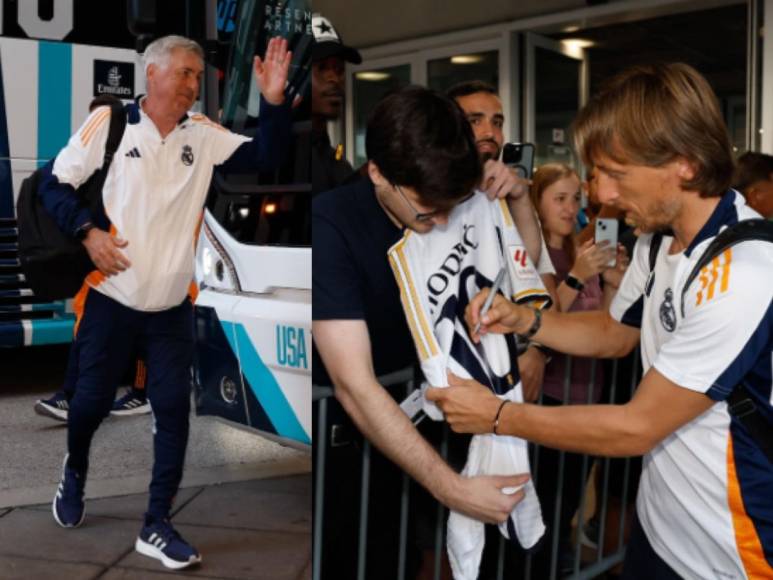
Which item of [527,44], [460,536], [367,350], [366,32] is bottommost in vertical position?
[460,536]

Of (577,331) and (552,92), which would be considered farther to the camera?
(552,92)

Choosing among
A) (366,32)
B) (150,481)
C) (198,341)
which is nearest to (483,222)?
(366,32)

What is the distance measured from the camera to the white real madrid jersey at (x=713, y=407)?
1.32 metres

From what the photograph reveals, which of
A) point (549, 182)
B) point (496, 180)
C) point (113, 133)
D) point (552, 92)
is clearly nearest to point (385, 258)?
point (496, 180)

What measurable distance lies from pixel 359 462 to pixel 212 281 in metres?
0.46

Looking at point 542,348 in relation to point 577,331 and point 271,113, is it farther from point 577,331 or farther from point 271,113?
point 271,113

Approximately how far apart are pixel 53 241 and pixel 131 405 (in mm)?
260

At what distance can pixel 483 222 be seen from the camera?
4.77ft

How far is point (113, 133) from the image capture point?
3.99 feet

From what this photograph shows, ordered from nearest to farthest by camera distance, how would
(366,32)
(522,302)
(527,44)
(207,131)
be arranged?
(207,131) → (366,32) → (522,302) → (527,44)

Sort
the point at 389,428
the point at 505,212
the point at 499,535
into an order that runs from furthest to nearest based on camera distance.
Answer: the point at 499,535 < the point at 505,212 < the point at 389,428

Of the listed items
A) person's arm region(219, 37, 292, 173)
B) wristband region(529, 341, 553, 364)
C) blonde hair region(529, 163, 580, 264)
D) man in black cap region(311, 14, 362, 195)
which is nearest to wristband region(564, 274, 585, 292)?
blonde hair region(529, 163, 580, 264)

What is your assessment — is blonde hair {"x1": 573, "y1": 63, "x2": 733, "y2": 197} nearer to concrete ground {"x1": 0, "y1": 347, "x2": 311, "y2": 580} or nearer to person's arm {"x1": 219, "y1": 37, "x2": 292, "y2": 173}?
person's arm {"x1": 219, "y1": 37, "x2": 292, "y2": 173}

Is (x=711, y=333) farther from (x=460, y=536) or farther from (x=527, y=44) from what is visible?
(x=527, y=44)
